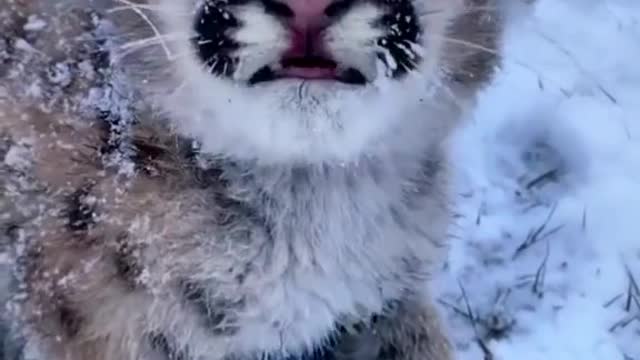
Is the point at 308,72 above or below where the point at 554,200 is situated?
above

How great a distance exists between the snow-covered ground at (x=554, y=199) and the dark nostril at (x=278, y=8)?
1.07 metres

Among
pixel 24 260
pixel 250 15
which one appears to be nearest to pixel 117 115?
pixel 24 260

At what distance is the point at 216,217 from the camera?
2148 millimetres

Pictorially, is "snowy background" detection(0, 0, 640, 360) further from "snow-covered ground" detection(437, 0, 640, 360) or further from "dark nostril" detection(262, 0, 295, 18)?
"dark nostril" detection(262, 0, 295, 18)

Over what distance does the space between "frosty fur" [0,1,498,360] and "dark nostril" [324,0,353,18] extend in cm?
26

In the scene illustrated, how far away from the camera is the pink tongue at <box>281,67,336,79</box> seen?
1.88m

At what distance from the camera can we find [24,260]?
2266mm

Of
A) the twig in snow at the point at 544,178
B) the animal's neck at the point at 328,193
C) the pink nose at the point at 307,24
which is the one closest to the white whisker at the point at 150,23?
the animal's neck at the point at 328,193

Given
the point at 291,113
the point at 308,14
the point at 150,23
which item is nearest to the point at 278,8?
the point at 308,14

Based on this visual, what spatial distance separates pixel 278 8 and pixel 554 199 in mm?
1464

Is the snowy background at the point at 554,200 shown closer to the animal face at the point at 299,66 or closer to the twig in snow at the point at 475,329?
the twig in snow at the point at 475,329

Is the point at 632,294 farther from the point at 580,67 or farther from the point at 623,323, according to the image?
the point at 580,67

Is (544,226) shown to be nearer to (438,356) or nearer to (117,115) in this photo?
(438,356)

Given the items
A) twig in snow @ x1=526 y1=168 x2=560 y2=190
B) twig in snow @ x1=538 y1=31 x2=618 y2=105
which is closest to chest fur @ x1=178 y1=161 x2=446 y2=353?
twig in snow @ x1=526 y1=168 x2=560 y2=190
